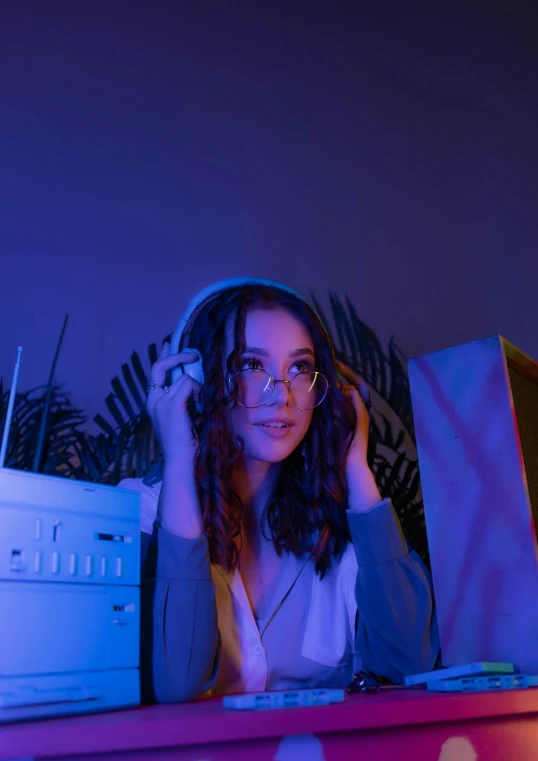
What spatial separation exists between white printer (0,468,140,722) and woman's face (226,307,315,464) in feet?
1.10

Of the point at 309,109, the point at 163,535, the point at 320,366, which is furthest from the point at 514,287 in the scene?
the point at 163,535

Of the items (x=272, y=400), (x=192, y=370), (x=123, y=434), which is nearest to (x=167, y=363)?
(x=192, y=370)

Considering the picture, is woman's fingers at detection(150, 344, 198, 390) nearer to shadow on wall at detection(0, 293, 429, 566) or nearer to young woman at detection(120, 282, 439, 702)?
young woman at detection(120, 282, 439, 702)

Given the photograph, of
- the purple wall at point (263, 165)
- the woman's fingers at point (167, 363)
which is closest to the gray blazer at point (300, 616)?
the woman's fingers at point (167, 363)

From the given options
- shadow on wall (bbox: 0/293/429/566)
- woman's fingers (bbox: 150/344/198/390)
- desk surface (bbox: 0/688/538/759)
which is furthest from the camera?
shadow on wall (bbox: 0/293/429/566)

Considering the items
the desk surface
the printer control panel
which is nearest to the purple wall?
the printer control panel

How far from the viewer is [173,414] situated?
38.4 inches

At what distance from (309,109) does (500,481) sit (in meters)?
1.90

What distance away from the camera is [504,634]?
85 centimetres

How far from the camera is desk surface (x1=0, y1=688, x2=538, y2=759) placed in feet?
1.66

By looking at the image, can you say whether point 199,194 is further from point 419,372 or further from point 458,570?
point 458,570

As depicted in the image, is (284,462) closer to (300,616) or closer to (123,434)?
(300,616)

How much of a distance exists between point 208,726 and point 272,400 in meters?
0.57

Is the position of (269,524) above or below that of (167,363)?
below
